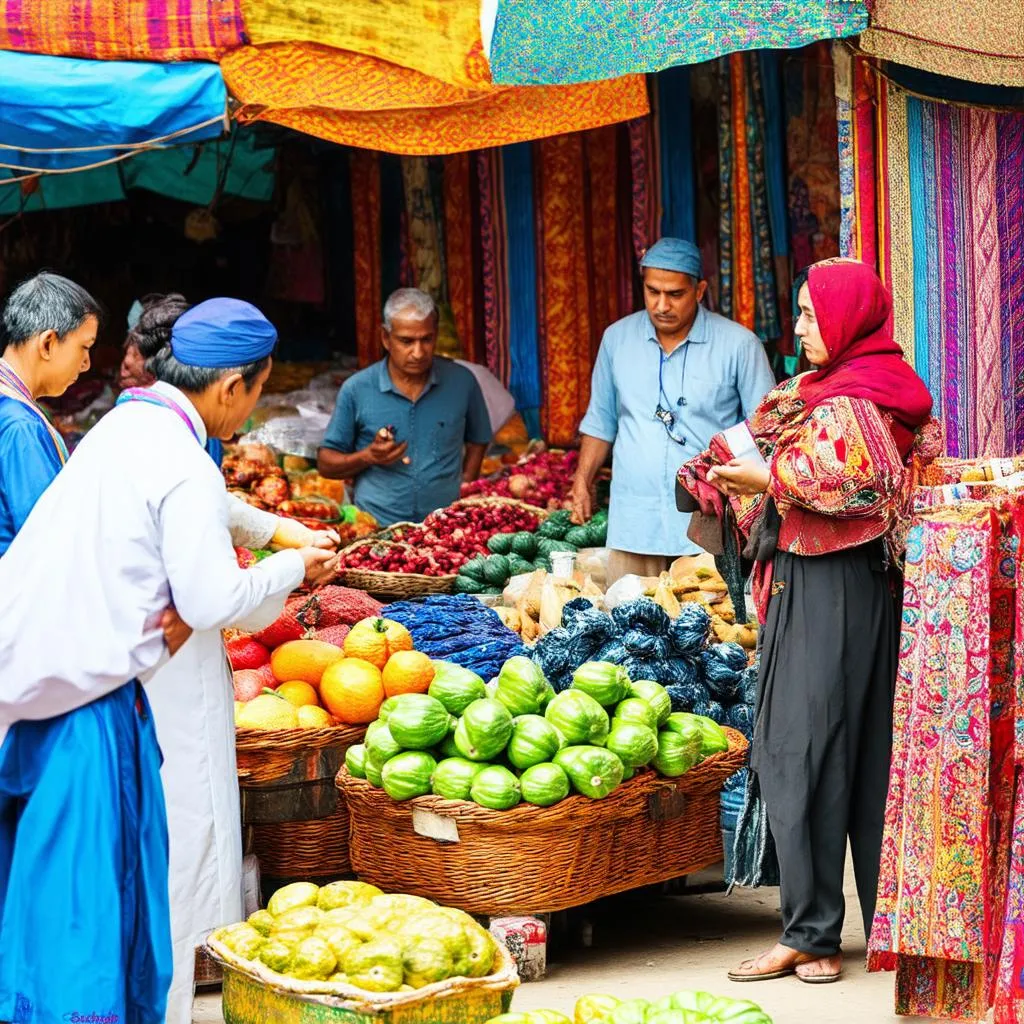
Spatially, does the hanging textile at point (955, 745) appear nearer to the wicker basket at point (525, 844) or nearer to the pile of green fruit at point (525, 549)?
the wicker basket at point (525, 844)

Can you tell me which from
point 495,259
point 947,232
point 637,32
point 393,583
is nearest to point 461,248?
point 495,259

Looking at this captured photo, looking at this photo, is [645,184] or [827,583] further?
[645,184]

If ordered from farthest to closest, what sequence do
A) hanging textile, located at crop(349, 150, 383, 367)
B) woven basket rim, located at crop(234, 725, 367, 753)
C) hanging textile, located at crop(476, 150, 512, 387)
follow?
hanging textile, located at crop(349, 150, 383, 367), hanging textile, located at crop(476, 150, 512, 387), woven basket rim, located at crop(234, 725, 367, 753)

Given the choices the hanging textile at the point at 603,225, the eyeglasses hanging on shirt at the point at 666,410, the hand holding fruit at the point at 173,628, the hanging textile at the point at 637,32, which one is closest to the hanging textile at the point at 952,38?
the hanging textile at the point at 637,32

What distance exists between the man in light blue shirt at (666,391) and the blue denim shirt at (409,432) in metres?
1.11

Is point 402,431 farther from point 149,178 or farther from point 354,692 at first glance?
point 354,692

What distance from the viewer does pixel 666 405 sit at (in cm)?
680

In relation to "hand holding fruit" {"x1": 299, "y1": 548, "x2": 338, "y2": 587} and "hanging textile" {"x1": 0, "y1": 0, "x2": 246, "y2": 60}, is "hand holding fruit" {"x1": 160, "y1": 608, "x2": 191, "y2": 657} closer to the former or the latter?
"hand holding fruit" {"x1": 299, "y1": 548, "x2": 338, "y2": 587}

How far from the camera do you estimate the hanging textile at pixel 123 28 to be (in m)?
6.31

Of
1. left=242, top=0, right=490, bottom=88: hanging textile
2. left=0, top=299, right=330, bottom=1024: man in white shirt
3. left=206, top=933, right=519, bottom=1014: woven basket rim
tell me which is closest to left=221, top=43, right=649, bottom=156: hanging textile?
left=242, top=0, right=490, bottom=88: hanging textile

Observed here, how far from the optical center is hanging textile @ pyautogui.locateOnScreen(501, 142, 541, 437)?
8.70 m

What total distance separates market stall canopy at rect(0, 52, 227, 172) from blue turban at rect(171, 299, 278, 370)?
112 inches

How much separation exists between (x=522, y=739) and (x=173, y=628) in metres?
1.39

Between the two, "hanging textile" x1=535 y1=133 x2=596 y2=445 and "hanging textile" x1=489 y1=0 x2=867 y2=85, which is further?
"hanging textile" x1=535 y1=133 x2=596 y2=445
